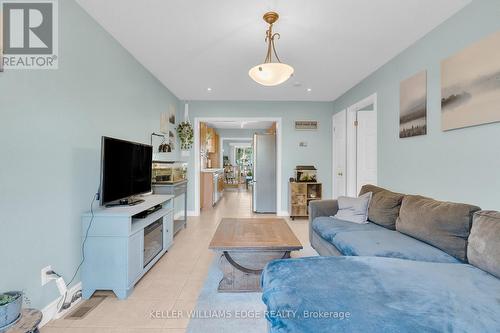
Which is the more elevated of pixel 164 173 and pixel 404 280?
pixel 164 173

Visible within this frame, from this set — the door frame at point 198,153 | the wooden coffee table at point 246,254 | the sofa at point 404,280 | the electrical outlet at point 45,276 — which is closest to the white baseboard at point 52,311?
the electrical outlet at point 45,276

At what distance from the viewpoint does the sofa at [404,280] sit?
3.34 ft

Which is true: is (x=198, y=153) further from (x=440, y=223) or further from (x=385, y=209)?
(x=440, y=223)

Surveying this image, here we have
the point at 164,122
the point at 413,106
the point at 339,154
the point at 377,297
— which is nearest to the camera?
the point at 377,297

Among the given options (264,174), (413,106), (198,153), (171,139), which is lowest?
(264,174)

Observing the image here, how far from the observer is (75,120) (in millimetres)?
2084

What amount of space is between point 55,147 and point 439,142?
3482 mm

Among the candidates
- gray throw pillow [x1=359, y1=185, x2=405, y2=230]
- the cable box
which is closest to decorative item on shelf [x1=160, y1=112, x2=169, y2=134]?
the cable box

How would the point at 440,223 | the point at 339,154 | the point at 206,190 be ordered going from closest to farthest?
the point at 440,223 → the point at 339,154 → the point at 206,190

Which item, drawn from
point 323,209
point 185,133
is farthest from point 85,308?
point 185,133

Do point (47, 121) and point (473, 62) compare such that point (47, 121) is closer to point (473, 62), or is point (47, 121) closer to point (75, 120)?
point (75, 120)

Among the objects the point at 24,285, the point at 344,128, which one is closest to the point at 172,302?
the point at 24,285

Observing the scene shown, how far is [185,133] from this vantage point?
5.04 metres

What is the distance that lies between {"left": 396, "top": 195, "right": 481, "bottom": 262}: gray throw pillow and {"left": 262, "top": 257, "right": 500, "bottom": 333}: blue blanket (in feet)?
0.85
